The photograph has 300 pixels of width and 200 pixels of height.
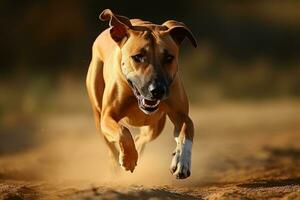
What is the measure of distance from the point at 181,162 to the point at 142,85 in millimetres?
679

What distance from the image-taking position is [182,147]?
235 inches

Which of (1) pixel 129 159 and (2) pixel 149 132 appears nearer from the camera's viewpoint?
(1) pixel 129 159

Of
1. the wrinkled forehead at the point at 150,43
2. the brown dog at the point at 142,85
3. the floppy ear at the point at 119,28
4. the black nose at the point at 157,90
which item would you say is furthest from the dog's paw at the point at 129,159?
the floppy ear at the point at 119,28

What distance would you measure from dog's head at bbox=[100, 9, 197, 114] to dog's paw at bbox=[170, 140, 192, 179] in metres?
0.40

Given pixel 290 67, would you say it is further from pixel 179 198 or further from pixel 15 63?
pixel 179 198

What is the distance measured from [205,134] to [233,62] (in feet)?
15.5

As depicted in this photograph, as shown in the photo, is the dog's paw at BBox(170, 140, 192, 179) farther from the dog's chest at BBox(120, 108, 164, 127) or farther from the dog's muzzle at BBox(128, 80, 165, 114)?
the dog's chest at BBox(120, 108, 164, 127)

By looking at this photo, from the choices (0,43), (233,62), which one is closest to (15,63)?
(0,43)

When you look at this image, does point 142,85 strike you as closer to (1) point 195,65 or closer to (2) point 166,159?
(2) point 166,159

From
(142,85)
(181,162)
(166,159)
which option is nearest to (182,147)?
(181,162)

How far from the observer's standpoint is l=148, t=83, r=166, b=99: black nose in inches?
228

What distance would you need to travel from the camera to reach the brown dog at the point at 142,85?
5891 millimetres

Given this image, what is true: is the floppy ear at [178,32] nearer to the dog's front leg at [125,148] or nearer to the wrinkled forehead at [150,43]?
the wrinkled forehead at [150,43]

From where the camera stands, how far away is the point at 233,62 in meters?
16.9
